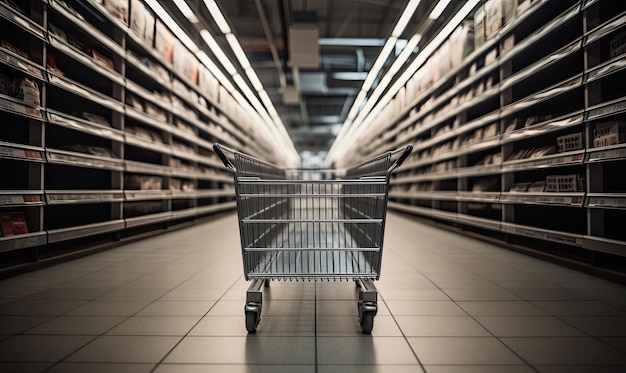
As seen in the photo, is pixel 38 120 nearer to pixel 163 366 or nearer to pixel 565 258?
pixel 163 366

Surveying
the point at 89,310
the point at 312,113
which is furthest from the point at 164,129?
the point at 312,113

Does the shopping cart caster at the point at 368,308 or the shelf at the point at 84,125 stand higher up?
the shelf at the point at 84,125

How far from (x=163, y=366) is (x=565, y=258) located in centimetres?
322

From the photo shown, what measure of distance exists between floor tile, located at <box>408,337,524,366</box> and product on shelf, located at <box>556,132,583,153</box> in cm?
211

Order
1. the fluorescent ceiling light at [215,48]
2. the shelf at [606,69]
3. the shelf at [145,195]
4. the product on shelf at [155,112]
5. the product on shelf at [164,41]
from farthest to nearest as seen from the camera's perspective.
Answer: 1. the fluorescent ceiling light at [215,48]
2. the product on shelf at [164,41]
3. the product on shelf at [155,112]
4. the shelf at [145,195]
5. the shelf at [606,69]

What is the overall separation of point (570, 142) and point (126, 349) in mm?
3435

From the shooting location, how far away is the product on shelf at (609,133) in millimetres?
2428

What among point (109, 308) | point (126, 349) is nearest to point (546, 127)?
point (126, 349)

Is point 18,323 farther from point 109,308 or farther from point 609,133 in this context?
point 609,133

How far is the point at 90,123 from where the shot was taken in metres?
3.47

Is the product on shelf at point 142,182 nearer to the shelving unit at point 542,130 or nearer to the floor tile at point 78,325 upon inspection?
the floor tile at point 78,325

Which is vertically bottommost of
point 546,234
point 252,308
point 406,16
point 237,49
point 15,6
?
point 252,308

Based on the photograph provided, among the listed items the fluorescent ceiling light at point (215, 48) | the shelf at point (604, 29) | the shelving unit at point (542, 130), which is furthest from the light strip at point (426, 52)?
the fluorescent ceiling light at point (215, 48)

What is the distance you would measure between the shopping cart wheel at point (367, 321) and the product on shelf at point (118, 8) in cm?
393
